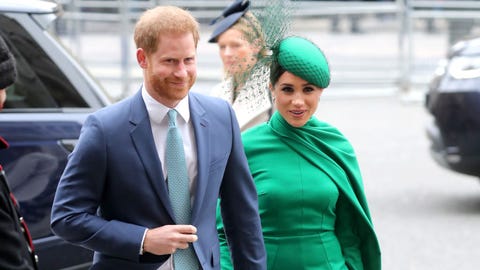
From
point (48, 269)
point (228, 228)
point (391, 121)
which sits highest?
point (228, 228)

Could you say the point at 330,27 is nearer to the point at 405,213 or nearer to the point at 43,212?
the point at 405,213

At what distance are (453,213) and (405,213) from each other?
40 centimetres

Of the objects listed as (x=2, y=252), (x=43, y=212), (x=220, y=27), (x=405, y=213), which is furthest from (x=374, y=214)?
(x=2, y=252)

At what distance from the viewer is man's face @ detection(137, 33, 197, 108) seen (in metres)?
3.47

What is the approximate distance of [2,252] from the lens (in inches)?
118

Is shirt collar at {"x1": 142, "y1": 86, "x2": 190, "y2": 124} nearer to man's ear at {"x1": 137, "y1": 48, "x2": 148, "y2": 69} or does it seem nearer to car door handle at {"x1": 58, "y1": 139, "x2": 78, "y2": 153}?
man's ear at {"x1": 137, "y1": 48, "x2": 148, "y2": 69}

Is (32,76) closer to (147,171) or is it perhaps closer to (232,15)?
(232,15)

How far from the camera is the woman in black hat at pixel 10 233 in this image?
3.00 m

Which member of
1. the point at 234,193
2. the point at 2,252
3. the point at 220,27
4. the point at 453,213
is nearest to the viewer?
the point at 2,252

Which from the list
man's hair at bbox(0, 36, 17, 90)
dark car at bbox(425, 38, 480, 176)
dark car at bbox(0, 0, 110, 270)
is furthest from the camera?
dark car at bbox(425, 38, 480, 176)

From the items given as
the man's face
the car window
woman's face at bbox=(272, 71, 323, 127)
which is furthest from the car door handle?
the man's face

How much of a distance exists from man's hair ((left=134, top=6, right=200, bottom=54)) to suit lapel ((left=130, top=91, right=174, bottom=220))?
8.4 inches

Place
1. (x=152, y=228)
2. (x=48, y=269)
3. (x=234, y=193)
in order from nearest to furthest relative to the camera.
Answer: (x=152, y=228) < (x=234, y=193) < (x=48, y=269)

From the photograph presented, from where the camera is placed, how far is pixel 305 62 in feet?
13.6
